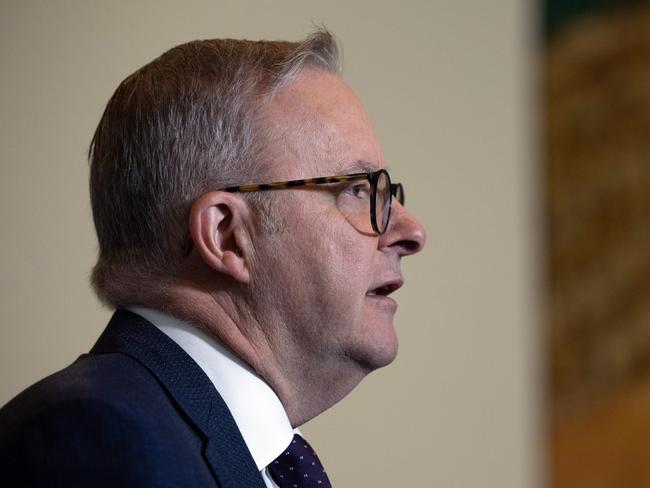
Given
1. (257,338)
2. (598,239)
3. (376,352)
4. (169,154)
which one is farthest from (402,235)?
(598,239)

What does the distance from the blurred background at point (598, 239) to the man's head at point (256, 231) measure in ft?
5.40

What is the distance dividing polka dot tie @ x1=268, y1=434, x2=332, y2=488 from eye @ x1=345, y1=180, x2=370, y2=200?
0.46 meters

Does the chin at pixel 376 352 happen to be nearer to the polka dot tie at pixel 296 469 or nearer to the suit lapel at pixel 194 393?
the polka dot tie at pixel 296 469

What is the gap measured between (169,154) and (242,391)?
1.44 feet

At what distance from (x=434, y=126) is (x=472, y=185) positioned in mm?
221

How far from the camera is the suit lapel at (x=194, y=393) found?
5.03ft

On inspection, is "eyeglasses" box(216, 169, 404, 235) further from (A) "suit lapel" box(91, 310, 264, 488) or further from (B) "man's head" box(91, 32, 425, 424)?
(A) "suit lapel" box(91, 310, 264, 488)

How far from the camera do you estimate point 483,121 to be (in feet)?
10.1

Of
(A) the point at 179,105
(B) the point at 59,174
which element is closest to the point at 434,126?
(B) the point at 59,174

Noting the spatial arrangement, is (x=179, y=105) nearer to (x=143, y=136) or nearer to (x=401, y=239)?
(x=143, y=136)

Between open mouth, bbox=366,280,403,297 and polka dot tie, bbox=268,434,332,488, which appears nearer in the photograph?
polka dot tie, bbox=268,434,332,488

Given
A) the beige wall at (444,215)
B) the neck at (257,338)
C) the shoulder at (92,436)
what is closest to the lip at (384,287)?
the neck at (257,338)

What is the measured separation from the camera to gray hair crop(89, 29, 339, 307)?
1741mm

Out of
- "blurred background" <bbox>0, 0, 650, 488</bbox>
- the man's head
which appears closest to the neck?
the man's head
